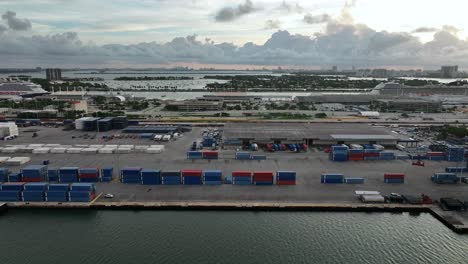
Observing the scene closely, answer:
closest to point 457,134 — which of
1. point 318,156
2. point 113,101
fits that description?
point 318,156

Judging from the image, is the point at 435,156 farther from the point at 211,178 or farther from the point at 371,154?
the point at 211,178

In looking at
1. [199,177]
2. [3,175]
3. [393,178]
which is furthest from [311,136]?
[3,175]

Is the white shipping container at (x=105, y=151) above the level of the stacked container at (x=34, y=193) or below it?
above

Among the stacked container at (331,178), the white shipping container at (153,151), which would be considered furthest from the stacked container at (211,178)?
the white shipping container at (153,151)

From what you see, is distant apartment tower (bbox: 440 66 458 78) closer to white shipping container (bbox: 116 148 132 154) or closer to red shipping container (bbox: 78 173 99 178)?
white shipping container (bbox: 116 148 132 154)

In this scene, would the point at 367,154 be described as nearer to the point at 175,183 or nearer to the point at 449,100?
the point at 175,183

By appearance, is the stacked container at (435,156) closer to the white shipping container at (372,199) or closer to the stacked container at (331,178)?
the stacked container at (331,178)

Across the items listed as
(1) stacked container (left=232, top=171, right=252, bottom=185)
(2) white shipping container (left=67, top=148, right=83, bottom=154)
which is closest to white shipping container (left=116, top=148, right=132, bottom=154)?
(2) white shipping container (left=67, top=148, right=83, bottom=154)
